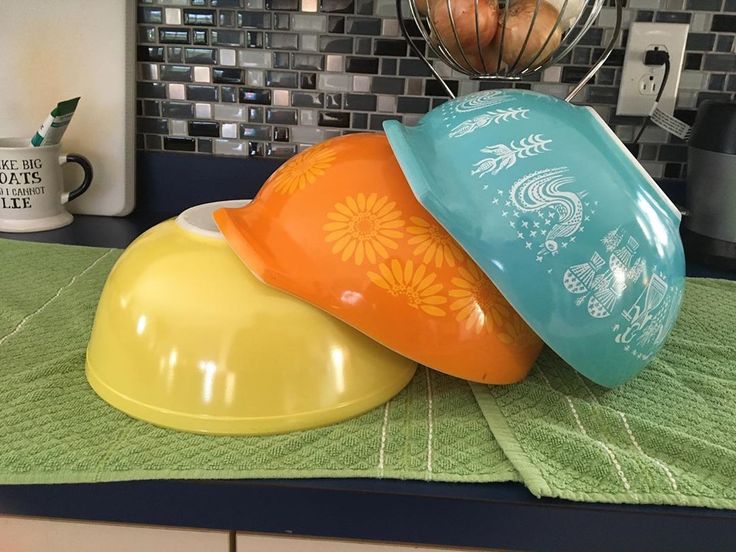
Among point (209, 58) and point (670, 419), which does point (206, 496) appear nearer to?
point (670, 419)

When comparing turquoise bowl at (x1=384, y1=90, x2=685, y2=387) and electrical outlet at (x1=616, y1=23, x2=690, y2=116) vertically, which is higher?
electrical outlet at (x1=616, y1=23, x2=690, y2=116)

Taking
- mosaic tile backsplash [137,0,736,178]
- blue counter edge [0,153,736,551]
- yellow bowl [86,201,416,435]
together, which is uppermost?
mosaic tile backsplash [137,0,736,178]

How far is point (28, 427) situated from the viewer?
50 cm

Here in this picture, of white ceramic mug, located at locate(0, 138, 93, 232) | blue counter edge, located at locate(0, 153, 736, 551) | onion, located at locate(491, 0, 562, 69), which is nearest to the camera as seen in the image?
blue counter edge, located at locate(0, 153, 736, 551)

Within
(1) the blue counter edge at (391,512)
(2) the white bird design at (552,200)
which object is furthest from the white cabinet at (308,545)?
(2) the white bird design at (552,200)

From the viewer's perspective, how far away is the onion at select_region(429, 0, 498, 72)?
28.2 inches

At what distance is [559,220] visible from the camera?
0.48 meters

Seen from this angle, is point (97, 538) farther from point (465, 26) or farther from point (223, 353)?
point (465, 26)

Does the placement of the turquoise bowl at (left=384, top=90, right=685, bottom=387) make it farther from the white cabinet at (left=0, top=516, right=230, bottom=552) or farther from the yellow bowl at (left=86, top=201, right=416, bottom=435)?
the white cabinet at (left=0, top=516, right=230, bottom=552)

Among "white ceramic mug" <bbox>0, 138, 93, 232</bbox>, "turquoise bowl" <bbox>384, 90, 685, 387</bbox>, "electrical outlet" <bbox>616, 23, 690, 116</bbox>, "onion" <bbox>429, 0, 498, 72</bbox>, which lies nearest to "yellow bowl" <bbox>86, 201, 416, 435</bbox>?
"turquoise bowl" <bbox>384, 90, 685, 387</bbox>

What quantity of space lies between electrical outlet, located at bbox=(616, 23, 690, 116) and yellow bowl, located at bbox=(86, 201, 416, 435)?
0.67 meters

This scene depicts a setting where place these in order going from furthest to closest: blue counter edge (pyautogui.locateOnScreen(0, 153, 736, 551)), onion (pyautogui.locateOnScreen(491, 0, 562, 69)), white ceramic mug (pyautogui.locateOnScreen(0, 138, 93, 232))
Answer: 1. white ceramic mug (pyautogui.locateOnScreen(0, 138, 93, 232))
2. onion (pyautogui.locateOnScreen(491, 0, 562, 69))
3. blue counter edge (pyautogui.locateOnScreen(0, 153, 736, 551))

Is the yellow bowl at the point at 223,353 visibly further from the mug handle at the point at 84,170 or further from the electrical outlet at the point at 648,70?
the electrical outlet at the point at 648,70

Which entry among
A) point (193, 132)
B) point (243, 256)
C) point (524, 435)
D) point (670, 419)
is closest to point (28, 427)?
point (243, 256)
